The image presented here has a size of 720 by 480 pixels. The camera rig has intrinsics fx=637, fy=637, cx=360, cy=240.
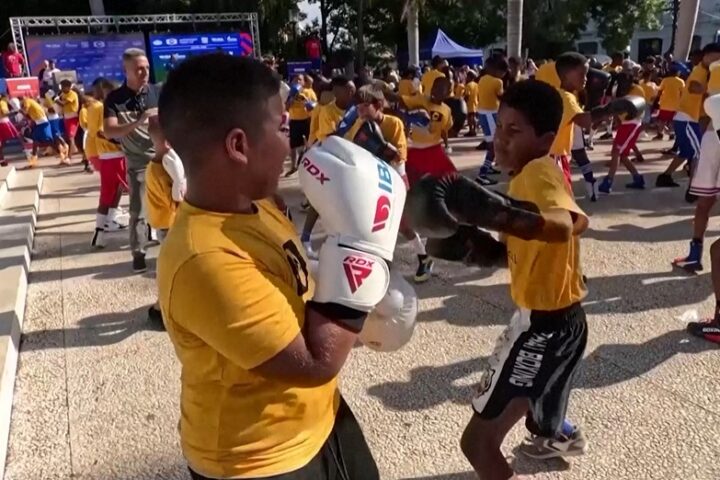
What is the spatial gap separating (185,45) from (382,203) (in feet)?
64.8

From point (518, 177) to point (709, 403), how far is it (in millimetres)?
1806

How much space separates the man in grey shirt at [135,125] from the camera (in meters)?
4.95

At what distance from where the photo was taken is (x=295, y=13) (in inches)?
1161

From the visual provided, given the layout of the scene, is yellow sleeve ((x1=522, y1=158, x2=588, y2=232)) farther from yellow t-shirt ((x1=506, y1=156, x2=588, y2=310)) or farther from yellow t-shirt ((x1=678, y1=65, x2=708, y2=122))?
yellow t-shirt ((x1=678, y1=65, x2=708, y2=122))

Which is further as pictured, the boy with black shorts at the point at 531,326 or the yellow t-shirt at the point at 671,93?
the yellow t-shirt at the point at 671,93

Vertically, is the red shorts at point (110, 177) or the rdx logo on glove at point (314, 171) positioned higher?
the rdx logo on glove at point (314, 171)

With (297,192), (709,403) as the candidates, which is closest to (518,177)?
(709,403)

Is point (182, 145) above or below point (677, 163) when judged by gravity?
above

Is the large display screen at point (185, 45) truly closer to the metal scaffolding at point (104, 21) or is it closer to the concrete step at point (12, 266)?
the metal scaffolding at point (104, 21)

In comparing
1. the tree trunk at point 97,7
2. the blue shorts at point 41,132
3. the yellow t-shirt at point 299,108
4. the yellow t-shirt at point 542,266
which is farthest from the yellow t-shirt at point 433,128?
the tree trunk at point 97,7

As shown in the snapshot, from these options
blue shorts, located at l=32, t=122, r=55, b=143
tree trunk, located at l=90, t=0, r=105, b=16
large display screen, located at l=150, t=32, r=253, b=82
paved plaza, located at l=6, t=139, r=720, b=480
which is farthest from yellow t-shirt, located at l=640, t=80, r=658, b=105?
tree trunk, located at l=90, t=0, r=105, b=16

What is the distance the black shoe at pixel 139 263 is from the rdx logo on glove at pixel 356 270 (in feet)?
15.4

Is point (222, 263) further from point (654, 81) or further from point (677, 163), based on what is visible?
point (654, 81)

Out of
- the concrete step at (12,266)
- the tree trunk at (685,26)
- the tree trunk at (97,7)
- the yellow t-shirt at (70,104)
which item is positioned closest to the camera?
the concrete step at (12,266)
